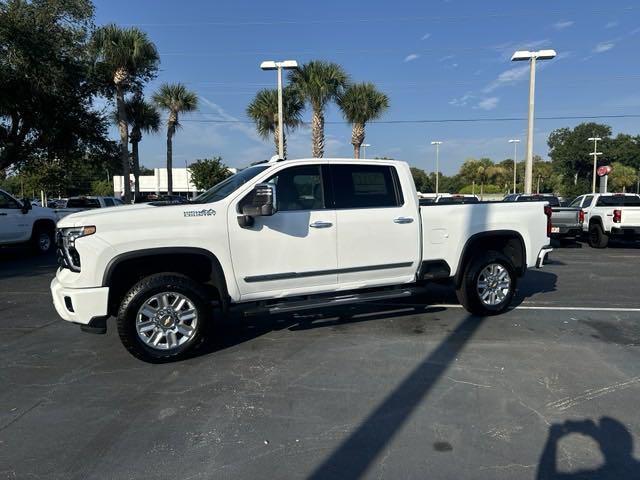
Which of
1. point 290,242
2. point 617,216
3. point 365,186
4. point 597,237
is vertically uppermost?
point 365,186

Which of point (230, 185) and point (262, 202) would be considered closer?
point (262, 202)

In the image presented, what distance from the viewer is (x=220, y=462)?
310 centimetres

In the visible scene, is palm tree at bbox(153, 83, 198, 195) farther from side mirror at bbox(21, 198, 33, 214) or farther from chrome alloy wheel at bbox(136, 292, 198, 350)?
chrome alloy wheel at bbox(136, 292, 198, 350)

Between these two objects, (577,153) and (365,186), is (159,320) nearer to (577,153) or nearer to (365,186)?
(365,186)

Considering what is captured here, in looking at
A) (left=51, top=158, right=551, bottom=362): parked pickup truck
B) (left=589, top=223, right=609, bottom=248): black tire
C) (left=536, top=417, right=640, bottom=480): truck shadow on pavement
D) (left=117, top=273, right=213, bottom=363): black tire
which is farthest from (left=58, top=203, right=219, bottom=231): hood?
(left=589, top=223, right=609, bottom=248): black tire

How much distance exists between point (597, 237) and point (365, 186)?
1236 cm

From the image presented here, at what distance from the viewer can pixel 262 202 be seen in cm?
481

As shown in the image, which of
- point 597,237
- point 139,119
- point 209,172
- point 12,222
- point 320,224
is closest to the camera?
point 320,224

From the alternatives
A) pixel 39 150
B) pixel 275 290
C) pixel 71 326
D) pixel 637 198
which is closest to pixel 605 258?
pixel 637 198

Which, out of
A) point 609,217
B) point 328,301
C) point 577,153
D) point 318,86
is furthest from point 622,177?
point 328,301

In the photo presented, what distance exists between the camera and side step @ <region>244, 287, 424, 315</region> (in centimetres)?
518

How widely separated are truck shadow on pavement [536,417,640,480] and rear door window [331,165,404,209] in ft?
9.99

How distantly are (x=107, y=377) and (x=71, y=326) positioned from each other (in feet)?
7.07

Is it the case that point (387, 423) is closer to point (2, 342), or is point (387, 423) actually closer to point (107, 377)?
point (107, 377)
